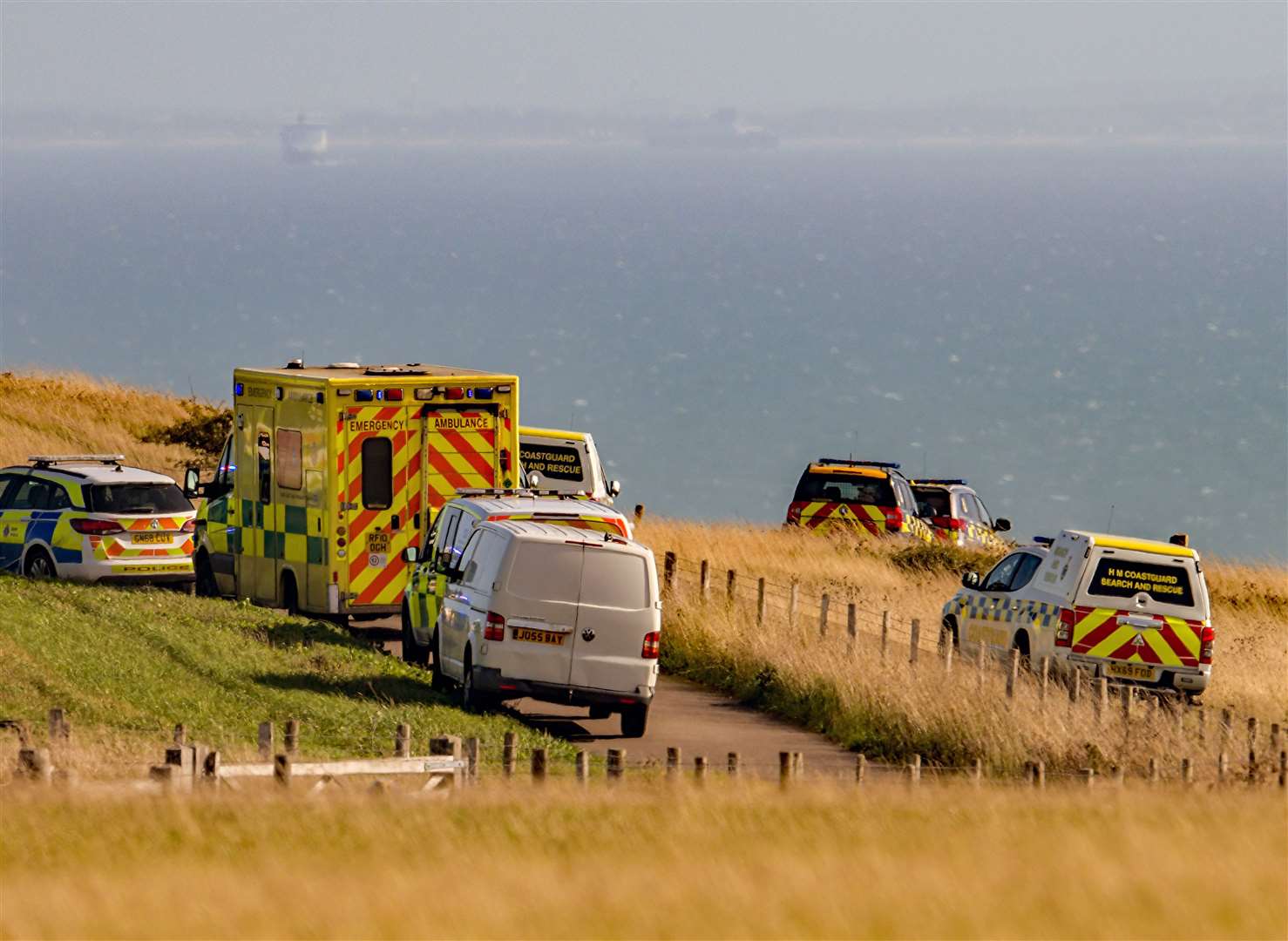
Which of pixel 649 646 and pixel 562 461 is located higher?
pixel 562 461

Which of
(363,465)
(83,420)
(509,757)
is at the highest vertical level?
(363,465)

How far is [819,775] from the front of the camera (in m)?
18.7

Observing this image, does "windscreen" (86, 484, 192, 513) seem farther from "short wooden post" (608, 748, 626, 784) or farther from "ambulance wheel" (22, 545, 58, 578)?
"short wooden post" (608, 748, 626, 784)

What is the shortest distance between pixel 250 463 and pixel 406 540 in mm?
2453

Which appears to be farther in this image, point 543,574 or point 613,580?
point 613,580

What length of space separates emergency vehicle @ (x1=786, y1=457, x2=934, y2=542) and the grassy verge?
13.6 metres

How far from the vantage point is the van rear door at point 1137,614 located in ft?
79.4

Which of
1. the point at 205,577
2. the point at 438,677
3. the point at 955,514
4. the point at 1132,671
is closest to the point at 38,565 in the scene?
the point at 205,577

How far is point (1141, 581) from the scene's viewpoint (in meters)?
24.4

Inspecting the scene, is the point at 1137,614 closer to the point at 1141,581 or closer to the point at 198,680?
the point at 1141,581

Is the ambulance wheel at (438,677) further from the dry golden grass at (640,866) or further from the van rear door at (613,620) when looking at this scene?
the dry golden grass at (640,866)

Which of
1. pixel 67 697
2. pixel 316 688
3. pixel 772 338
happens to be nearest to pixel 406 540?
pixel 316 688

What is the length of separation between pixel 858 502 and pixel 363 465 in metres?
13.9

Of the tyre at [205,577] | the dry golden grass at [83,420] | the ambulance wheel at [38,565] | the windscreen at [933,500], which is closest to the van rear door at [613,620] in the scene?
the tyre at [205,577]
